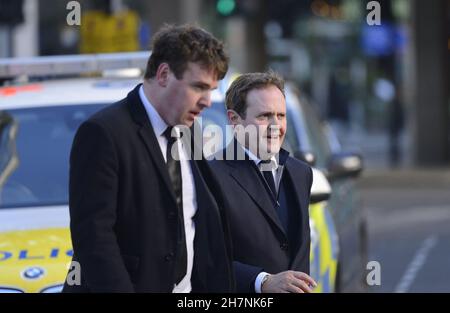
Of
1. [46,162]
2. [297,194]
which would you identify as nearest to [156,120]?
[297,194]

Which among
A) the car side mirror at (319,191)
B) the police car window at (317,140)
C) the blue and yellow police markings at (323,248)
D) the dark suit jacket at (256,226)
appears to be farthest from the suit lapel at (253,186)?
the police car window at (317,140)

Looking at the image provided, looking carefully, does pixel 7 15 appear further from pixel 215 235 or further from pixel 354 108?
pixel 354 108

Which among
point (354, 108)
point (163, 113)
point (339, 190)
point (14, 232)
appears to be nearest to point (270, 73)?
point (163, 113)

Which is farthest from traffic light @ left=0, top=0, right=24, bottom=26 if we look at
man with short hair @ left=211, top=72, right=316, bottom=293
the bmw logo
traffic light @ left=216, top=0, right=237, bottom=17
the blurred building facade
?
man with short hair @ left=211, top=72, right=316, bottom=293

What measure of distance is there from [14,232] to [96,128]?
88.0 inches

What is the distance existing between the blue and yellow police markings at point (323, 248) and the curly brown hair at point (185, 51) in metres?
2.99

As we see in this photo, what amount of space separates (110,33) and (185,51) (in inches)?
537

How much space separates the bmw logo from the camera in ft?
19.2

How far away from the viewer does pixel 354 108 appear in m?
58.3

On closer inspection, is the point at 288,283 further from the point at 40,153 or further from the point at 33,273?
the point at 40,153

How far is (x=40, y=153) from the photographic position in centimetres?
739

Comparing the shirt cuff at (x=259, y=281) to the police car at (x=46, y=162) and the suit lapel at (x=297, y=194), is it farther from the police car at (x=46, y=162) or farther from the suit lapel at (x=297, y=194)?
the police car at (x=46, y=162)

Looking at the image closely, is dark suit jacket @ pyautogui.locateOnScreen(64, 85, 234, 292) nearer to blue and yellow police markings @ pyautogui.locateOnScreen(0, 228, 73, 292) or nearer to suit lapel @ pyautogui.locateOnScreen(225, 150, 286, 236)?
suit lapel @ pyautogui.locateOnScreen(225, 150, 286, 236)

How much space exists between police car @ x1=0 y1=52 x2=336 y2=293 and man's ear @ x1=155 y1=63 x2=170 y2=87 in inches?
64.5
